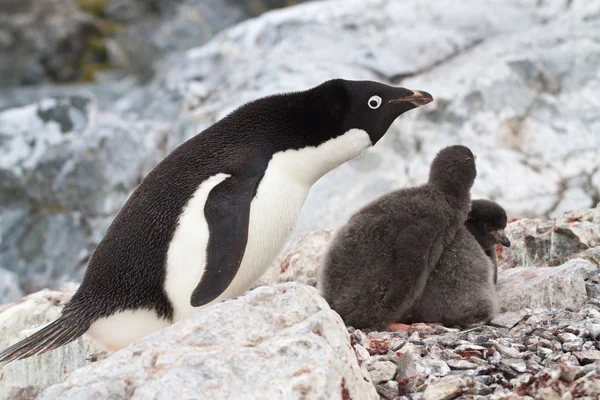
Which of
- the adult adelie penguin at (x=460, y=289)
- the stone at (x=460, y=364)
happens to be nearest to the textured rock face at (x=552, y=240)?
the adult adelie penguin at (x=460, y=289)

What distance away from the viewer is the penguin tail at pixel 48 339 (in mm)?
3268

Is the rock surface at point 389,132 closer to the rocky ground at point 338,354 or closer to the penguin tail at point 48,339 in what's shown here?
the rocky ground at point 338,354

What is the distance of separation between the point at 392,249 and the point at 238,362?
141 centimetres

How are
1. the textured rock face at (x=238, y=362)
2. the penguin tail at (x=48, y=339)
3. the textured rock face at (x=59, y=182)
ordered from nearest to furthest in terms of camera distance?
the textured rock face at (x=238, y=362) → the penguin tail at (x=48, y=339) → the textured rock face at (x=59, y=182)

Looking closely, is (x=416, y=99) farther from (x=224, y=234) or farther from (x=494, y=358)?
(x=494, y=358)

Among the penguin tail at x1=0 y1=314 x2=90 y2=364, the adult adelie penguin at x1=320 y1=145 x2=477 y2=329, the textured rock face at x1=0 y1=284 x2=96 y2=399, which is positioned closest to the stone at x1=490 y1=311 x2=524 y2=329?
the adult adelie penguin at x1=320 y1=145 x2=477 y2=329

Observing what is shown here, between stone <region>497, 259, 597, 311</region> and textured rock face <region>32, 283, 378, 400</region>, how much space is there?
4.69 feet

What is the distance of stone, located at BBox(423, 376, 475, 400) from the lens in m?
2.57

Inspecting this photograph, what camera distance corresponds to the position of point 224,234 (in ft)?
10.7

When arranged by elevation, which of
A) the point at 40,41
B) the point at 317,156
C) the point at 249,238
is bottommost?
the point at 249,238

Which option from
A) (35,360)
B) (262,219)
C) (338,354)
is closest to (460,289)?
(262,219)

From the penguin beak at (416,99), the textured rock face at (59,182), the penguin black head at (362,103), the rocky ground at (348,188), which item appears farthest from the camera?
the textured rock face at (59,182)

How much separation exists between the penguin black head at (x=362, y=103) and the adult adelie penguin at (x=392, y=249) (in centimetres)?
35

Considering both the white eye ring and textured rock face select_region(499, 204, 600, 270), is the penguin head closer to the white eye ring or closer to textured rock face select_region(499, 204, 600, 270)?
the white eye ring
